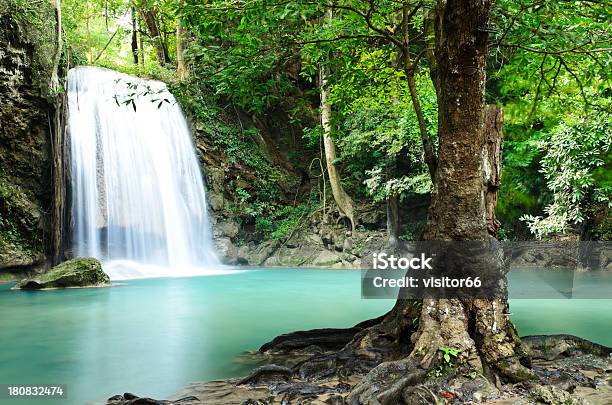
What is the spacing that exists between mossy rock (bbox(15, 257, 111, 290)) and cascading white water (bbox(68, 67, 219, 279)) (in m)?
2.55

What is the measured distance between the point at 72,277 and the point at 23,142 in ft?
16.5

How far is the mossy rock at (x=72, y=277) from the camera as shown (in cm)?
1180

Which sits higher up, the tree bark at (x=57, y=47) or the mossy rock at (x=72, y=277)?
the tree bark at (x=57, y=47)

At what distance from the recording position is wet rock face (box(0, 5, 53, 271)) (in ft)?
45.3

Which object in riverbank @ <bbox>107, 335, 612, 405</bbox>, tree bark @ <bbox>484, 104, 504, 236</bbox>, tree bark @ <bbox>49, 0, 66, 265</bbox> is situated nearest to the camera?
riverbank @ <bbox>107, 335, 612, 405</bbox>

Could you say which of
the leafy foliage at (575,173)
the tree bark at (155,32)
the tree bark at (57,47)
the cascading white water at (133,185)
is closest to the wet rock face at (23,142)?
the tree bark at (57,47)

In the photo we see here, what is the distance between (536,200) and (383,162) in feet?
17.9

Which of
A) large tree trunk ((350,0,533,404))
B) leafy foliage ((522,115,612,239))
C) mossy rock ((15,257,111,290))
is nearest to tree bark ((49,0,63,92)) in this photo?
mossy rock ((15,257,111,290))

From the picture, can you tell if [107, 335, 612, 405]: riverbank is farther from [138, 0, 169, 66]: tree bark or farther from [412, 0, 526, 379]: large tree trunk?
[138, 0, 169, 66]: tree bark

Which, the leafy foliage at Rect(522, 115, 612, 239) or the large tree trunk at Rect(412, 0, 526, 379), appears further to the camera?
the leafy foliage at Rect(522, 115, 612, 239)

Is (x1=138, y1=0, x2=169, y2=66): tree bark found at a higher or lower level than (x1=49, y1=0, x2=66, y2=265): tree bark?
higher

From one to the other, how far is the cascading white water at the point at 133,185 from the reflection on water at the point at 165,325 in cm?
351

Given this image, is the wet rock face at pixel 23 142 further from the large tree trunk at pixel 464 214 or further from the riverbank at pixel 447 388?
the large tree trunk at pixel 464 214

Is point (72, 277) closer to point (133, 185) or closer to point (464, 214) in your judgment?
point (133, 185)
